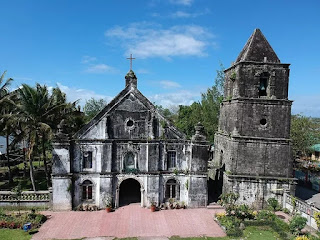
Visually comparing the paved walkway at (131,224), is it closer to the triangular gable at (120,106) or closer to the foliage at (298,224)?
the foliage at (298,224)

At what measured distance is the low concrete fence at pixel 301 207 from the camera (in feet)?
56.4

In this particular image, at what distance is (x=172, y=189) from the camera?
2155 cm

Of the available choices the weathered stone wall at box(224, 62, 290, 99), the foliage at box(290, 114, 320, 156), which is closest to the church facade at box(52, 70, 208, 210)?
the weathered stone wall at box(224, 62, 290, 99)

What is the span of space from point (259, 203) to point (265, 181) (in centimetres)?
190

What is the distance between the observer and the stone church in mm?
20250

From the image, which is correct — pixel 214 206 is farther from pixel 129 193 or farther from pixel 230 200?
pixel 129 193

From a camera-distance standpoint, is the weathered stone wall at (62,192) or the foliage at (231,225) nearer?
the foliage at (231,225)

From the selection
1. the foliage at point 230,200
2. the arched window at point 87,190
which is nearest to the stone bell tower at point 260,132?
the foliage at point 230,200

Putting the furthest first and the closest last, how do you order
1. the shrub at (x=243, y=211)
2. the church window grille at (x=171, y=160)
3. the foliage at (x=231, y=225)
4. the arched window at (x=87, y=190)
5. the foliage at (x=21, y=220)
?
the church window grille at (x=171, y=160), the arched window at (x=87, y=190), the shrub at (x=243, y=211), the foliage at (x=21, y=220), the foliage at (x=231, y=225)

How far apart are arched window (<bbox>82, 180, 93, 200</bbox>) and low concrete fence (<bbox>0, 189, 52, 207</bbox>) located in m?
2.55

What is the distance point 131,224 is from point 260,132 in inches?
492

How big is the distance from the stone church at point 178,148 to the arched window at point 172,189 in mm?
405

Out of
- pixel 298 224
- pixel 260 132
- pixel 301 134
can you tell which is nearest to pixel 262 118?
pixel 260 132

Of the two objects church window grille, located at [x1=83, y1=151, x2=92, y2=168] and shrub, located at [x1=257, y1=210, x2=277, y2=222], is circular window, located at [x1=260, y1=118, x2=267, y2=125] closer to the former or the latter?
shrub, located at [x1=257, y1=210, x2=277, y2=222]
